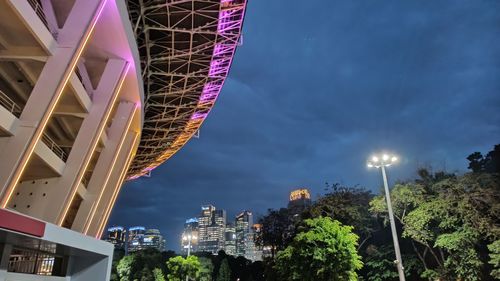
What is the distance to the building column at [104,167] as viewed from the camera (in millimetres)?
22203

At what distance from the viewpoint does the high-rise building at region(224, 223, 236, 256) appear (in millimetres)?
178050

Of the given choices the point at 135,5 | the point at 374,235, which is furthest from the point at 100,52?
the point at 374,235

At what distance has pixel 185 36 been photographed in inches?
1044

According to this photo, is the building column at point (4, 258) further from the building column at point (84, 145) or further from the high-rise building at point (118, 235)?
the high-rise building at point (118, 235)

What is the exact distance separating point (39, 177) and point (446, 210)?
86.6 feet

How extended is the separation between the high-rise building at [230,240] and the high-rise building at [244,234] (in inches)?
76.1

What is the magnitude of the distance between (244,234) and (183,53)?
517ft

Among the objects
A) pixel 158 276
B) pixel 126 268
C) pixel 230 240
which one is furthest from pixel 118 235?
pixel 158 276

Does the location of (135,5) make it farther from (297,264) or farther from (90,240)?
(297,264)

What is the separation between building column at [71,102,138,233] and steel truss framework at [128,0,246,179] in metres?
3.36

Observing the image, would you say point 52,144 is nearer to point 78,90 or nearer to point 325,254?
point 78,90

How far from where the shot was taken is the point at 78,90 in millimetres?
17828

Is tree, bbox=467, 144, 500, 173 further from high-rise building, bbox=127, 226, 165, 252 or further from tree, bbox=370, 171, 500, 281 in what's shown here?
high-rise building, bbox=127, 226, 165, 252

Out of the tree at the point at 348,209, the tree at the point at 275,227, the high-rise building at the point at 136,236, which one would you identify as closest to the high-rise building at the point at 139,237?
the high-rise building at the point at 136,236
